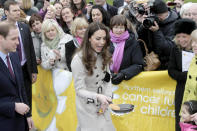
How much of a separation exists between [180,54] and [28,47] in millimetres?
2631

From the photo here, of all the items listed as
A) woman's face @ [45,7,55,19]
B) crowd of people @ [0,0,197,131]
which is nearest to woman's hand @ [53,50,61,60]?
crowd of people @ [0,0,197,131]

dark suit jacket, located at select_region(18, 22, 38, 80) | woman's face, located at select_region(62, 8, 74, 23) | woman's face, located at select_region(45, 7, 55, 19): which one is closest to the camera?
dark suit jacket, located at select_region(18, 22, 38, 80)

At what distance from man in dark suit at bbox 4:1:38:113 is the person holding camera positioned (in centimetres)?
211

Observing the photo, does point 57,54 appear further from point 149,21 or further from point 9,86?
point 9,86

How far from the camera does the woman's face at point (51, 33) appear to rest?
553cm

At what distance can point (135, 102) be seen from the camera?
16.0 feet

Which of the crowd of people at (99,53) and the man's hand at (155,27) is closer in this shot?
the crowd of people at (99,53)

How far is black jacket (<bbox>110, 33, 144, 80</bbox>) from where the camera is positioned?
188 inches

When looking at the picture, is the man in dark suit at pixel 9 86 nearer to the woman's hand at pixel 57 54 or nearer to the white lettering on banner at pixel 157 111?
the woman's hand at pixel 57 54

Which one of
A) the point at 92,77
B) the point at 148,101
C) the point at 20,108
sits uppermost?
the point at 92,77

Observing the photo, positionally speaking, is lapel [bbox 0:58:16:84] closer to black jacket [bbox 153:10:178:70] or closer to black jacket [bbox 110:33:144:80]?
black jacket [bbox 110:33:144:80]

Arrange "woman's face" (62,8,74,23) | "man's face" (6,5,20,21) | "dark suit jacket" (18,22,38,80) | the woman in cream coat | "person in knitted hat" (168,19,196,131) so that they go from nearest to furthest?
the woman in cream coat < "person in knitted hat" (168,19,196,131) < "dark suit jacket" (18,22,38,80) < "man's face" (6,5,20,21) < "woman's face" (62,8,74,23)

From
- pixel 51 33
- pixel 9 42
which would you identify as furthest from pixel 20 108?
pixel 51 33

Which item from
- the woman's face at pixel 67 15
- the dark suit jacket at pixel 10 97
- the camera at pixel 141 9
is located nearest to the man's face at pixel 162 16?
the camera at pixel 141 9
